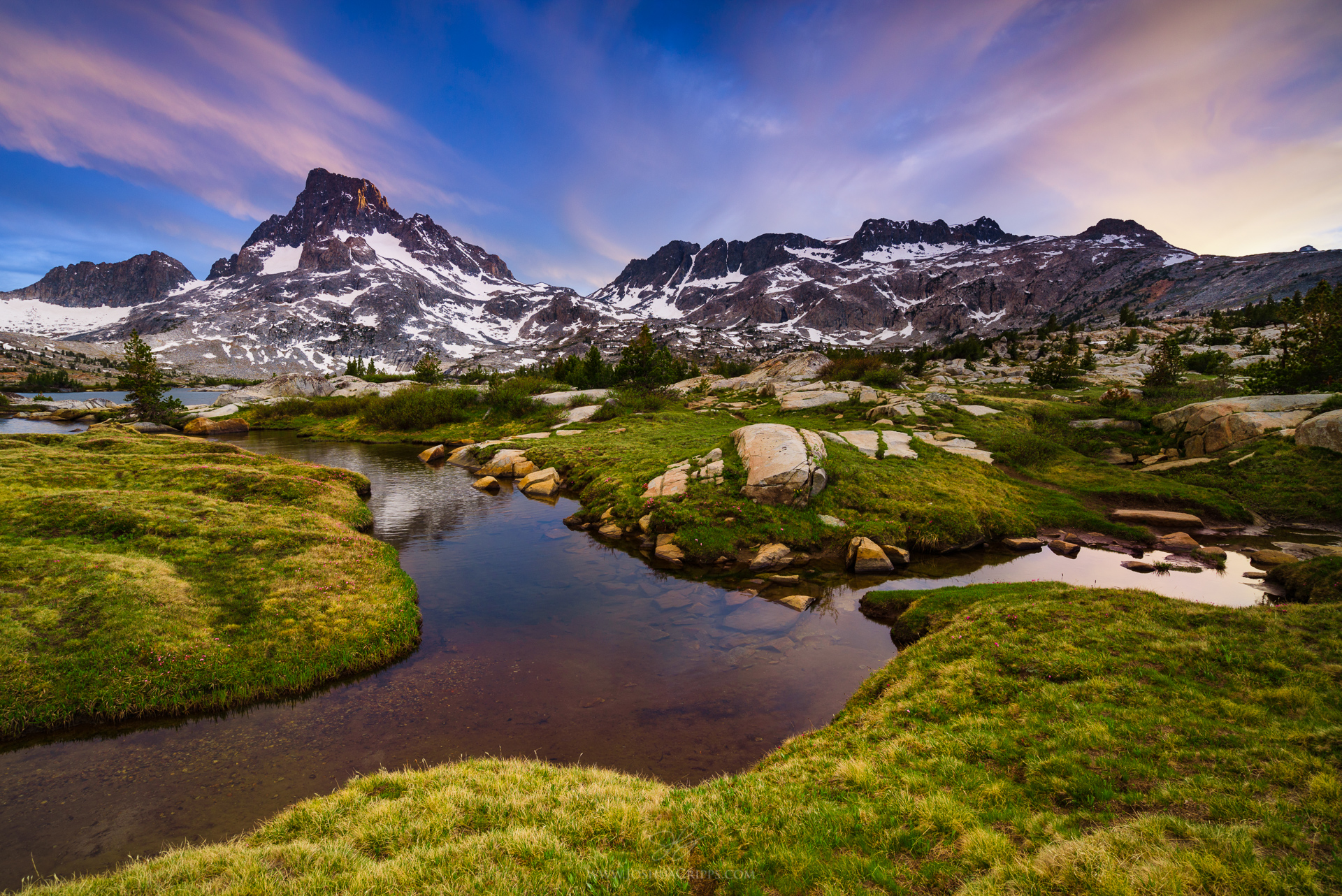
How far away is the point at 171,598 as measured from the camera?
1535 cm

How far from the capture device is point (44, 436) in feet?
106

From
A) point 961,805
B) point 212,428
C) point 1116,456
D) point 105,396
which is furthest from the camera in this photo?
point 105,396

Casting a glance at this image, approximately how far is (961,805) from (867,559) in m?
16.2

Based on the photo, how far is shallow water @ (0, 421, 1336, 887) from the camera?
10203 mm

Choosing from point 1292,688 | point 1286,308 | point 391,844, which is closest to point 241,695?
point 391,844

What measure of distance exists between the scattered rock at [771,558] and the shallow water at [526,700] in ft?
4.28

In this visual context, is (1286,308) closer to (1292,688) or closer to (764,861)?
(1292,688)

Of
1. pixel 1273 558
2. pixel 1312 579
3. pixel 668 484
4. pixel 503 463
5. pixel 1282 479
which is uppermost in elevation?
pixel 503 463

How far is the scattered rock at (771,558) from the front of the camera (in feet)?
75.9

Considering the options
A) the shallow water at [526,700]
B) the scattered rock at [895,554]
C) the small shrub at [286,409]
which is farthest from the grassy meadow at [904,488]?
the small shrub at [286,409]

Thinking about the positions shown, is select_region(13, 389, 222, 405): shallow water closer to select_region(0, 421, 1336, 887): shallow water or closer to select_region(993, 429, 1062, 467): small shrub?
select_region(0, 421, 1336, 887): shallow water

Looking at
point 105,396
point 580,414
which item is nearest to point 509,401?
point 580,414

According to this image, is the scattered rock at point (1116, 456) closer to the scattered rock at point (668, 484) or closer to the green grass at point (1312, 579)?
the green grass at point (1312, 579)

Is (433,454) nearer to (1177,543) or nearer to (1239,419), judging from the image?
(1177,543)
